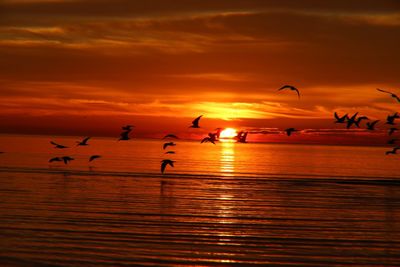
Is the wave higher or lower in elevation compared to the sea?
higher

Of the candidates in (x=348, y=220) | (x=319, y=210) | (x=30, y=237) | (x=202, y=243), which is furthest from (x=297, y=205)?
(x=30, y=237)

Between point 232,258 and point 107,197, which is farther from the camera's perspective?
point 107,197

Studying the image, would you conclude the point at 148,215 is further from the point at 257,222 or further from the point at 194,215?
the point at 257,222

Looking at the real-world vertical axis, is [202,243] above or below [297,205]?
below

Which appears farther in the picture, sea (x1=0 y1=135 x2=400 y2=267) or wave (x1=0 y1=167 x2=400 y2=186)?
wave (x1=0 y1=167 x2=400 y2=186)

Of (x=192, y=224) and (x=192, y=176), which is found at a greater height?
(x=192, y=176)

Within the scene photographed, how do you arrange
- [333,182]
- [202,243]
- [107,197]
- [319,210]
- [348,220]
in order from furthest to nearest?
[333,182], [107,197], [319,210], [348,220], [202,243]

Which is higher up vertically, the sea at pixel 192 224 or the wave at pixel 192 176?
the wave at pixel 192 176

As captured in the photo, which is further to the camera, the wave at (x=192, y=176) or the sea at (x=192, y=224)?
the wave at (x=192, y=176)

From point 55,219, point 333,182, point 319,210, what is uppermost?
point 333,182

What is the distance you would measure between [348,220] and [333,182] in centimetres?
2419

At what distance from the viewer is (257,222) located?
26.6 meters

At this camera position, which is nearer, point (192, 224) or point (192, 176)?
point (192, 224)

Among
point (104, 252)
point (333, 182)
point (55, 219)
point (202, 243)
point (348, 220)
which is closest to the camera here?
point (104, 252)
